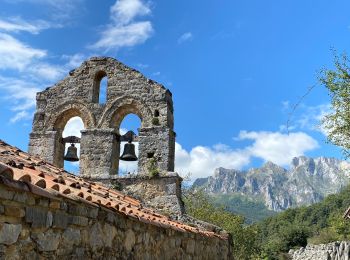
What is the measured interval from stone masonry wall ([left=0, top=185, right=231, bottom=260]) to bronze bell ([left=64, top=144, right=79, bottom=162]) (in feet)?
14.2

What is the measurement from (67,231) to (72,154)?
6266mm

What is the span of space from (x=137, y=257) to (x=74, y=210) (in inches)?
61.5

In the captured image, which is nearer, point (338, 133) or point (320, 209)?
point (338, 133)

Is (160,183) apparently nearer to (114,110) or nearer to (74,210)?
(114,110)

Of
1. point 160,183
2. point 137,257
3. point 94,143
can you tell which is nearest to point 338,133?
point 160,183

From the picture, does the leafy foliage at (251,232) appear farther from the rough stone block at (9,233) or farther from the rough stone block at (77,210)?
the rough stone block at (9,233)

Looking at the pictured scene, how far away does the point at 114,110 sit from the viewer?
970 cm

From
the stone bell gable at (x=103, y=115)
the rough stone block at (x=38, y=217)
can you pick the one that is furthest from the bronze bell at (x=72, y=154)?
the rough stone block at (x=38, y=217)

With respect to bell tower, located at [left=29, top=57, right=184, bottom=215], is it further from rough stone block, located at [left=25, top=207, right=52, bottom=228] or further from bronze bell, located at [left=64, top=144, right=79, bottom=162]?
rough stone block, located at [left=25, top=207, right=52, bottom=228]

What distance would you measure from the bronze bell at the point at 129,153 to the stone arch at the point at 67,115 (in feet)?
2.96

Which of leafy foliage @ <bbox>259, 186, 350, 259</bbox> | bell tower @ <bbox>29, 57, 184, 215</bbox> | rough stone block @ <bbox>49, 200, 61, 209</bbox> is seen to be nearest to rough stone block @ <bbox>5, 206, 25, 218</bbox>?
rough stone block @ <bbox>49, 200, 61, 209</bbox>

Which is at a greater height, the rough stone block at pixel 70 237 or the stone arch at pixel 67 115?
→ the stone arch at pixel 67 115

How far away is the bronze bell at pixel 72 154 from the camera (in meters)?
9.65

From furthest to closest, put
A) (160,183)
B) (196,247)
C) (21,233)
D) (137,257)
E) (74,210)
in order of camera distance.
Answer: (160,183) < (196,247) < (137,257) < (74,210) < (21,233)
